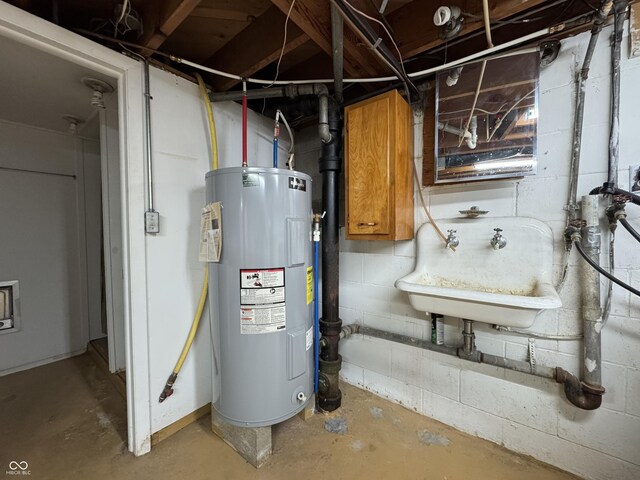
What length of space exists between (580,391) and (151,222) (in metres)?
2.13

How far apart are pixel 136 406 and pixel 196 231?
0.94 metres

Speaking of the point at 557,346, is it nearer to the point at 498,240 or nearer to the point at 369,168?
the point at 498,240

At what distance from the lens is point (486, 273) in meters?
1.33

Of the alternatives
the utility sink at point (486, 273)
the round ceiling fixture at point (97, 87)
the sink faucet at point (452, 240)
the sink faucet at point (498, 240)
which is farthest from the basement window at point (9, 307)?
the sink faucet at point (498, 240)

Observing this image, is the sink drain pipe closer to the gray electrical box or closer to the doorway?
the gray electrical box

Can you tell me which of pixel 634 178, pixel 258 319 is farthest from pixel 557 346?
pixel 258 319

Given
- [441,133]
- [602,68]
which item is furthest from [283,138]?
[602,68]

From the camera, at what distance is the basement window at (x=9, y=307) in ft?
6.51

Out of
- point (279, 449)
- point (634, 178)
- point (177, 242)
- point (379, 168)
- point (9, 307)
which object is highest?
point (379, 168)

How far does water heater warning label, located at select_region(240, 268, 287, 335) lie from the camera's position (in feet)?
3.82

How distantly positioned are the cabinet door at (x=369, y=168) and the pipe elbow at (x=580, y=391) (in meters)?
1.02

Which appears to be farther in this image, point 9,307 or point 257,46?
point 9,307

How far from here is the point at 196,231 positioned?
150cm

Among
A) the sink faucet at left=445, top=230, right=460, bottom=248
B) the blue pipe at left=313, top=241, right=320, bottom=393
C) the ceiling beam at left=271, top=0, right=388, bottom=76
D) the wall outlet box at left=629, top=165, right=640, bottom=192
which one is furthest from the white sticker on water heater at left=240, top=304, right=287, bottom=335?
the wall outlet box at left=629, top=165, right=640, bottom=192
